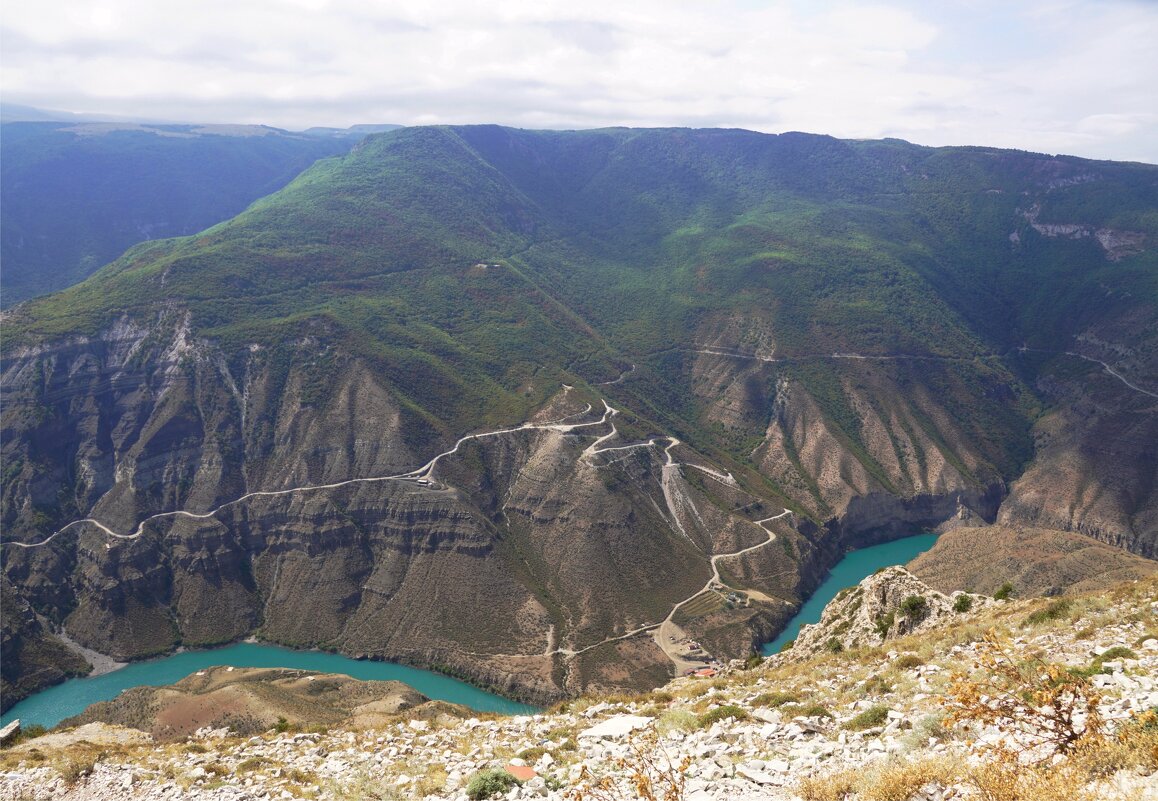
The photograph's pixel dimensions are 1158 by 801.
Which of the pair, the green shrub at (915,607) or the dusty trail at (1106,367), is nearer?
the green shrub at (915,607)

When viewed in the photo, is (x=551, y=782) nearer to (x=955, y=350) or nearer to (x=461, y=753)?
(x=461, y=753)

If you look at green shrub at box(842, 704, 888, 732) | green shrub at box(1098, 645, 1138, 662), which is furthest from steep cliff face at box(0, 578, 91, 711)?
green shrub at box(1098, 645, 1138, 662)

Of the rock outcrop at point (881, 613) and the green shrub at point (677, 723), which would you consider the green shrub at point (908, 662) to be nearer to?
the green shrub at point (677, 723)

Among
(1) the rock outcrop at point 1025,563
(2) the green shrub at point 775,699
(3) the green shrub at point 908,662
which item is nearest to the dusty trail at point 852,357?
(1) the rock outcrop at point 1025,563

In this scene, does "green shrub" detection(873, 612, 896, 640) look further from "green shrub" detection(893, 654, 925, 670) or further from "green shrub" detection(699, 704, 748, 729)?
"green shrub" detection(699, 704, 748, 729)

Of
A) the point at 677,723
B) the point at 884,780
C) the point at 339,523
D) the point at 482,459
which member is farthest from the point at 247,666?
the point at 884,780

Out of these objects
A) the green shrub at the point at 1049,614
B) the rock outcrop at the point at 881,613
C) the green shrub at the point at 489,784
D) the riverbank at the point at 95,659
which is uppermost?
the green shrub at the point at 1049,614
